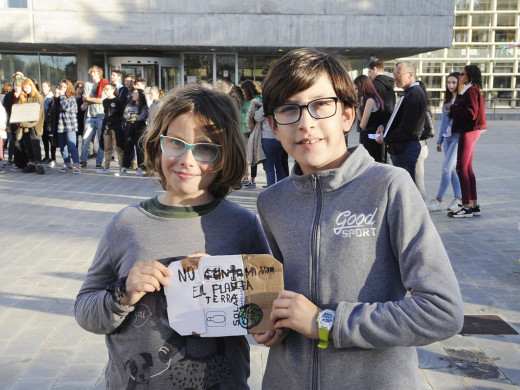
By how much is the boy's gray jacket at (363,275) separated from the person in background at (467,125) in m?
6.55

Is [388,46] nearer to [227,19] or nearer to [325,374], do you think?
[227,19]

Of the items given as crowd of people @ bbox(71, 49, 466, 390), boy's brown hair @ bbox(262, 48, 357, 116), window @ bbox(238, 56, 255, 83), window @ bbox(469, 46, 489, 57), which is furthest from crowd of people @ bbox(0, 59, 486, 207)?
window @ bbox(469, 46, 489, 57)

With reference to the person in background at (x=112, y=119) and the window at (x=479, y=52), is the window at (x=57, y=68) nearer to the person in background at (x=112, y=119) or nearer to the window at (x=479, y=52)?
the person in background at (x=112, y=119)

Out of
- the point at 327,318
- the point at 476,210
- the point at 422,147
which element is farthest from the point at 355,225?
the point at 476,210

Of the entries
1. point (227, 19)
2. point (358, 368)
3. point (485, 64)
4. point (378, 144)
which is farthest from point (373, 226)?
point (485, 64)

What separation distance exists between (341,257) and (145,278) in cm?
53

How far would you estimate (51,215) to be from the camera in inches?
314

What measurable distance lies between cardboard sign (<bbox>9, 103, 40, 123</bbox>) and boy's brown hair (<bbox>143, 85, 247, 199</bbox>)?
33.8ft

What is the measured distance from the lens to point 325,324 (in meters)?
1.43

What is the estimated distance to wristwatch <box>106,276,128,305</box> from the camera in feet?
5.19

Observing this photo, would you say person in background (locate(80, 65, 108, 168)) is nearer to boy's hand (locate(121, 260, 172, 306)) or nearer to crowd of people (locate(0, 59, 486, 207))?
crowd of people (locate(0, 59, 486, 207))

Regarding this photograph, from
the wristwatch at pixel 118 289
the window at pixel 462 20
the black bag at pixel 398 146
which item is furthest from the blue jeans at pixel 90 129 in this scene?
the window at pixel 462 20

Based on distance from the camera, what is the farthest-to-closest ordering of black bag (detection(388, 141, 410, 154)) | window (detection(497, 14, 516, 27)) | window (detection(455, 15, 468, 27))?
window (detection(455, 15, 468, 27)) → window (detection(497, 14, 516, 27)) → black bag (detection(388, 141, 410, 154))

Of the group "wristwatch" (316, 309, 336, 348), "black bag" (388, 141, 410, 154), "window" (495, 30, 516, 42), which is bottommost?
"black bag" (388, 141, 410, 154)
